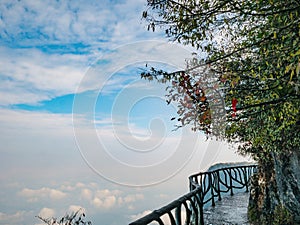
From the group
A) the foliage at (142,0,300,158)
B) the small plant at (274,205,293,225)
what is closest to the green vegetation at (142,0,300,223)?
the foliage at (142,0,300,158)

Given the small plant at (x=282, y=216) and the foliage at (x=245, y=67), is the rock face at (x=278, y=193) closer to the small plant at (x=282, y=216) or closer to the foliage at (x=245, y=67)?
the small plant at (x=282, y=216)

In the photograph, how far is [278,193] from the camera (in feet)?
33.4

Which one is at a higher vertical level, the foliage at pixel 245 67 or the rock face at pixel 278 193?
the foliage at pixel 245 67

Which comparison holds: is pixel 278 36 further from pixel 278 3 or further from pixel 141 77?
pixel 141 77

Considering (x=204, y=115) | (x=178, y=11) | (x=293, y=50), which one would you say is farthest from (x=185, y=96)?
Answer: (x=293, y=50)

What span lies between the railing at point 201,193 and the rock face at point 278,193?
5.35 feet

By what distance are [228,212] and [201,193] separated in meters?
4.73

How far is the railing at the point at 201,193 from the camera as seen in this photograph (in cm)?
334

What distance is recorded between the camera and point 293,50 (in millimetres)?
4531

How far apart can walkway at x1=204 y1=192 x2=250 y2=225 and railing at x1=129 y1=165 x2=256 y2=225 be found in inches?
14.7

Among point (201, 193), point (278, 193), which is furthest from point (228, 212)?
point (201, 193)

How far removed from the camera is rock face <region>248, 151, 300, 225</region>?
915 cm

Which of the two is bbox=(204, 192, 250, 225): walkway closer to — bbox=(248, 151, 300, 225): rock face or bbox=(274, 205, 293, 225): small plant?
bbox=(248, 151, 300, 225): rock face

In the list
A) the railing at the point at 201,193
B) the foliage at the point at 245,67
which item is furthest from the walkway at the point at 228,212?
the foliage at the point at 245,67
